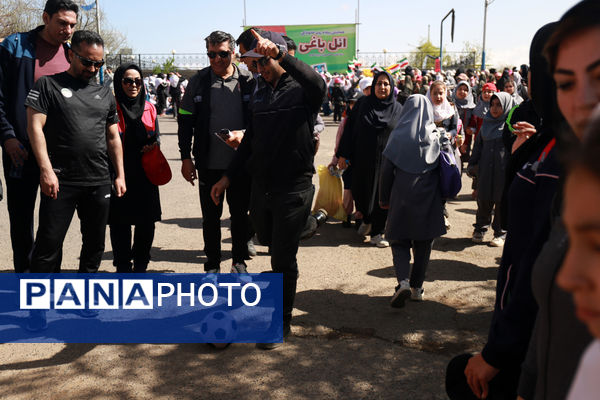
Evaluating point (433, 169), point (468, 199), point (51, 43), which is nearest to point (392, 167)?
point (433, 169)

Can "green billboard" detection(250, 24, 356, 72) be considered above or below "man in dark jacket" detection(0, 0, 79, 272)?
above

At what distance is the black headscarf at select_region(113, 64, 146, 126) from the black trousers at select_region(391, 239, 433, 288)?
8.12ft

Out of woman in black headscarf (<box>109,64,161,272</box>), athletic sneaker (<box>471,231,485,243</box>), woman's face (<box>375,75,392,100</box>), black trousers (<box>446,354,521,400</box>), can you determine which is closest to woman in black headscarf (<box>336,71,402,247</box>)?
woman's face (<box>375,75,392,100</box>)

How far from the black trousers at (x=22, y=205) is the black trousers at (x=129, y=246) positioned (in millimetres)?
679

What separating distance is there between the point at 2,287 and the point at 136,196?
1382 millimetres

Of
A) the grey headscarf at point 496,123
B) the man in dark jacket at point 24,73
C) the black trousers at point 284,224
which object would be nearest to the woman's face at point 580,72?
the black trousers at point 284,224

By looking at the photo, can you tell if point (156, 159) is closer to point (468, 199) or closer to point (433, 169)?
point (433, 169)

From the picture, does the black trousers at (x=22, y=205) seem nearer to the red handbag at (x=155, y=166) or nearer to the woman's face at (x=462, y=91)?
the red handbag at (x=155, y=166)

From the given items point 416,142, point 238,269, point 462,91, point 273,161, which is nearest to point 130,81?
point 273,161

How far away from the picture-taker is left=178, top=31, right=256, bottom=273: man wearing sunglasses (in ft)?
17.1

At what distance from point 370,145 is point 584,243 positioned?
616 centimetres

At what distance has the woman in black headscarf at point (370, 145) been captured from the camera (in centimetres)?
680

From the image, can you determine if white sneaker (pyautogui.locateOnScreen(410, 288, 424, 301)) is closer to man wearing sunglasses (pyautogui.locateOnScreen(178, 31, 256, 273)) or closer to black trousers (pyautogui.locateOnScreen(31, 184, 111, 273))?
man wearing sunglasses (pyautogui.locateOnScreen(178, 31, 256, 273))

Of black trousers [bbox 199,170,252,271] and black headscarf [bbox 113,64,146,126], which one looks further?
black trousers [bbox 199,170,252,271]
